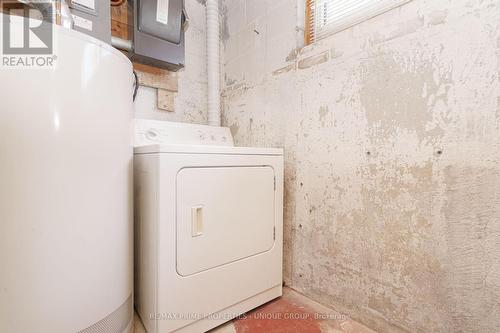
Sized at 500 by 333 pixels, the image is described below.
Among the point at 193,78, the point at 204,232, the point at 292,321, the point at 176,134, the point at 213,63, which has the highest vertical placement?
the point at 213,63

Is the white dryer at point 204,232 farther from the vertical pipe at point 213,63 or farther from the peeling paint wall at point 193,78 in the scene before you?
the vertical pipe at point 213,63

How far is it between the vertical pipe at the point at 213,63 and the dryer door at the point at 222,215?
836 mm

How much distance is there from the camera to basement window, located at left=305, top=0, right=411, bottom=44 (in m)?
1.23

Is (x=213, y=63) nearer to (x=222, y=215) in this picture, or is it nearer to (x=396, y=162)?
(x=222, y=215)

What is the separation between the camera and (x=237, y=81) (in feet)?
6.56

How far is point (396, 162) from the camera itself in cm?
114

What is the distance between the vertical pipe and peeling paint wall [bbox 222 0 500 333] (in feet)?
1.69

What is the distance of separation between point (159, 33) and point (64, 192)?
1237 mm

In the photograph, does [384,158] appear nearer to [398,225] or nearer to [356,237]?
[398,225]

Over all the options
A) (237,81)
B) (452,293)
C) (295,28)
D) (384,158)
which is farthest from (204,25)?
(452,293)

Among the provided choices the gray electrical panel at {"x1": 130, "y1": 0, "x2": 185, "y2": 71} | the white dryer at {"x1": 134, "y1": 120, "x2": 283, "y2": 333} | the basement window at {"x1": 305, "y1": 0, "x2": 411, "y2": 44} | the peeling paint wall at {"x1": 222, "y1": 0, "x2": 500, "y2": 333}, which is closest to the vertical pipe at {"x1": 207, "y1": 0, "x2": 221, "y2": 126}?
the gray electrical panel at {"x1": 130, "y1": 0, "x2": 185, "y2": 71}

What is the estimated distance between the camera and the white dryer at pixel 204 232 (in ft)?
3.53

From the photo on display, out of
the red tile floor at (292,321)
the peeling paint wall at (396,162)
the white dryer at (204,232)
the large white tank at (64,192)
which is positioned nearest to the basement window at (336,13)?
the peeling paint wall at (396,162)

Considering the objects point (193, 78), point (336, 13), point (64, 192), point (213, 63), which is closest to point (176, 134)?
point (193, 78)
